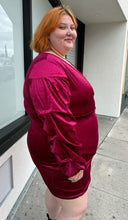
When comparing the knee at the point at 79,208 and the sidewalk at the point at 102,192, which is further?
the sidewalk at the point at 102,192

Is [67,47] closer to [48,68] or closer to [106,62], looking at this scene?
[48,68]

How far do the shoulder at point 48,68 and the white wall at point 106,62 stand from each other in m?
4.40

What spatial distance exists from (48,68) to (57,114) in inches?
10.2

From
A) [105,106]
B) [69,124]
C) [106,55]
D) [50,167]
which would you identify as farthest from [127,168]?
[106,55]

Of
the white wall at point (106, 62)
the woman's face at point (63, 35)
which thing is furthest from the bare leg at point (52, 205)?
the white wall at point (106, 62)

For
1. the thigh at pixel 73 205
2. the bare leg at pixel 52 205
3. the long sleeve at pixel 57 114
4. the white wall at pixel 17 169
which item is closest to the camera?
the long sleeve at pixel 57 114

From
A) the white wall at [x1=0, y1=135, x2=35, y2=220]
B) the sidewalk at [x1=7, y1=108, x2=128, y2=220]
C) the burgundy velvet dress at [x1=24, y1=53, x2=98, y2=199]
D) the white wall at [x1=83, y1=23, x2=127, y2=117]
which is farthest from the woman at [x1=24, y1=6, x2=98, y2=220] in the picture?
the white wall at [x1=83, y1=23, x2=127, y2=117]

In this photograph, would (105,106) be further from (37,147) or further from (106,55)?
(37,147)

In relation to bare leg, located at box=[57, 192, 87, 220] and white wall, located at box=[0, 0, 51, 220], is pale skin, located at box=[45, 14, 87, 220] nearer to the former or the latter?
bare leg, located at box=[57, 192, 87, 220]

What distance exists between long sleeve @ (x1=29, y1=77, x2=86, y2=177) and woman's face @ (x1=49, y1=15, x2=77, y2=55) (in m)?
0.30

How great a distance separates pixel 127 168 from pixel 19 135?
74.5 inches

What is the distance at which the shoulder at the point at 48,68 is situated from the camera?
3.19 ft

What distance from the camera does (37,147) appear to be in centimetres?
124

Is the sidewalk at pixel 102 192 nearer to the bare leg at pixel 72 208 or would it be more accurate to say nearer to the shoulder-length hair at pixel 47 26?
the bare leg at pixel 72 208
